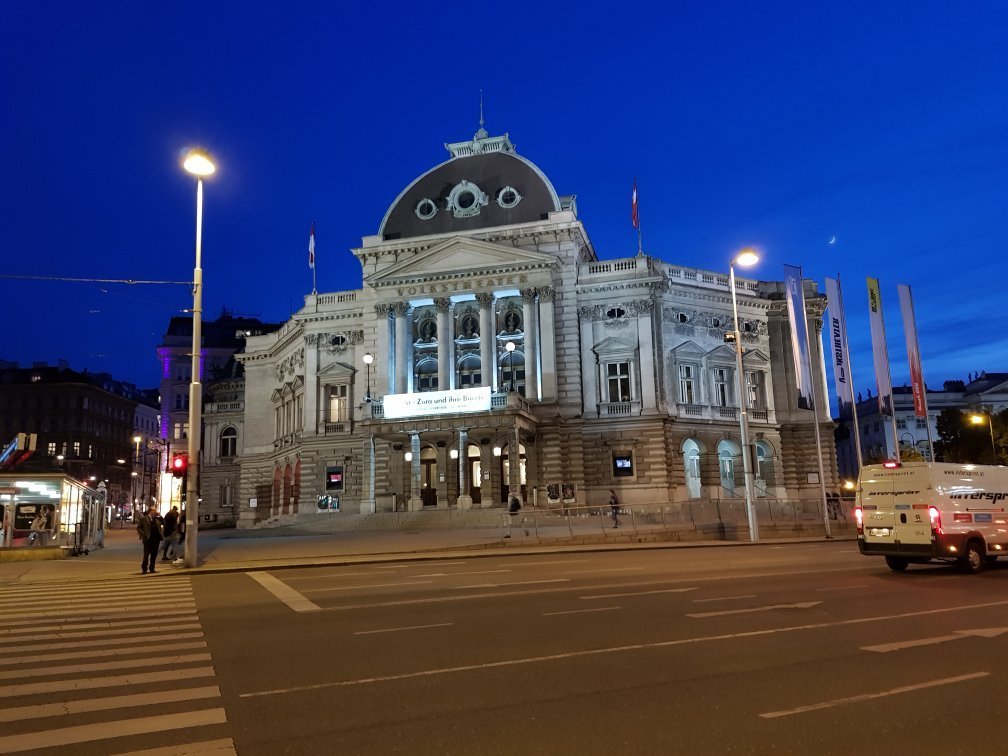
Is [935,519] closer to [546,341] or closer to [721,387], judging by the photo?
[546,341]

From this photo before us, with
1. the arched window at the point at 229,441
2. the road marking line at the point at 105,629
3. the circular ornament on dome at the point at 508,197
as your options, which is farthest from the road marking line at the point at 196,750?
the arched window at the point at 229,441

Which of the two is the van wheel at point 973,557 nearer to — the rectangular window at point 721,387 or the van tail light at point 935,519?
the van tail light at point 935,519

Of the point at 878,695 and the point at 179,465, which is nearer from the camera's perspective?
the point at 878,695

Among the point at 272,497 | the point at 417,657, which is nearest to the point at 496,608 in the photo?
the point at 417,657

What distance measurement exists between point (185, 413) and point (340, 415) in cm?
5832

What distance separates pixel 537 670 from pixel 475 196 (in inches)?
2050

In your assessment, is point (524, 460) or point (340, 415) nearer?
point (524, 460)

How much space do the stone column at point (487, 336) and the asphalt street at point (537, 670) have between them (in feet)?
123

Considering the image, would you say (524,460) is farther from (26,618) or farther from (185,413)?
(185,413)

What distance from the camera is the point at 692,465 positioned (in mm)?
53688

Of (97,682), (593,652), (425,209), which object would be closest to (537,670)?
(593,652)

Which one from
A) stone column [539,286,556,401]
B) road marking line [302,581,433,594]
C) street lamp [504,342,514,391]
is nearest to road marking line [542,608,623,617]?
road marking line [302,581,433,594]

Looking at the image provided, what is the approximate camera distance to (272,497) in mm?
66688


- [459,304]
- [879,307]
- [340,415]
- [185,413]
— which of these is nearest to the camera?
[879,307]
